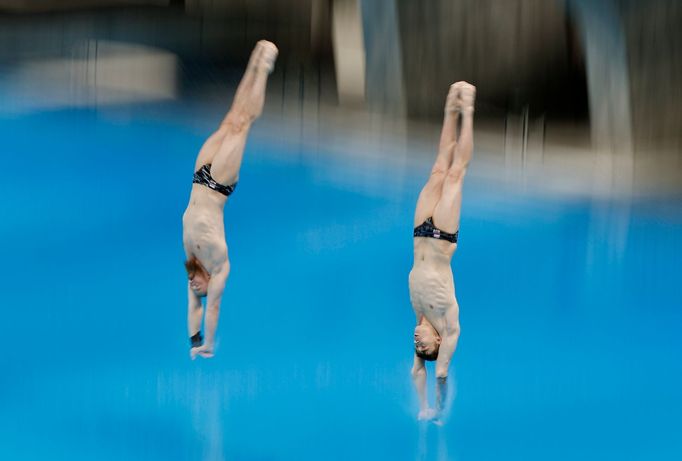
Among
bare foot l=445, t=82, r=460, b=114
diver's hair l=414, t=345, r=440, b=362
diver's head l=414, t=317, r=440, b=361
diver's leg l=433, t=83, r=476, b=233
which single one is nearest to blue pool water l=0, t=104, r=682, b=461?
diver's hair l=414, t=345, r=440, b=362

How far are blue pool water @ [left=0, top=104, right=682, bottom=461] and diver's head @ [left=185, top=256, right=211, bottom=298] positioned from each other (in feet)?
5.15

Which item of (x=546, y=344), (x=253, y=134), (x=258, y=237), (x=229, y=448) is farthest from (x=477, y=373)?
(x=253, y=134)

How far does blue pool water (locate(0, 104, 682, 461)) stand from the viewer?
12.4 m

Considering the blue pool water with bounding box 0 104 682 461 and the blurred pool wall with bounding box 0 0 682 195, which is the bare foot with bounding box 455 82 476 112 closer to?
the blue pool water with bounding box 0 104 682 461

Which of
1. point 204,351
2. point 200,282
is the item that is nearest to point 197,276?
point 200,282

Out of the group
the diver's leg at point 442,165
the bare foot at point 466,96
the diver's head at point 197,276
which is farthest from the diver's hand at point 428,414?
the bare foot at point 466,96

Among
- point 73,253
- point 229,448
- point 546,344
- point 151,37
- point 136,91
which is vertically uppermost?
point 151,37

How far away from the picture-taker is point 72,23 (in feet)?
84.7

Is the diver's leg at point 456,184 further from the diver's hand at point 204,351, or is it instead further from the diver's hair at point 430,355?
the diver's hand at point 204,351

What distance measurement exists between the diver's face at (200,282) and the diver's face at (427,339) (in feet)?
6.52

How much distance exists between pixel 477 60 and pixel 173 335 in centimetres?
991

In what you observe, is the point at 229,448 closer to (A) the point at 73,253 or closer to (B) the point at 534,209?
(A) the point at 73,253

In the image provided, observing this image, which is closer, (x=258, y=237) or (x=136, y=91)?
(x=258, y=237)

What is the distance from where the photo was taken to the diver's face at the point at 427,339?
10.8 metres
